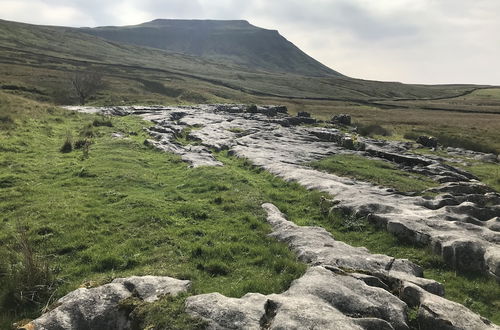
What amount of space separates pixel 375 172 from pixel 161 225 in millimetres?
24418

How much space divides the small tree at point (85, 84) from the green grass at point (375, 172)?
81065mm

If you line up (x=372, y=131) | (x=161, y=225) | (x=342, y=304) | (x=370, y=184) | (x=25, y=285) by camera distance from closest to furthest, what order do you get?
1. (x=342, y=304)
2. (x=25, y=285)
3. (x=161, y=225)
4. (x=370, y=184)
5. (x=372, y=131)

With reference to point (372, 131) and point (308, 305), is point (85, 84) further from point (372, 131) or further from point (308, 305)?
point (308, 305)

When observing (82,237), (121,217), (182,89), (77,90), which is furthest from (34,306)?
(182,89)

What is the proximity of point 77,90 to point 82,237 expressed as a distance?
3750 inches

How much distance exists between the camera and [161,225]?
19281mm

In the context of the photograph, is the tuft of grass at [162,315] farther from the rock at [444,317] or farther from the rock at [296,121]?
the rock at [296,121]

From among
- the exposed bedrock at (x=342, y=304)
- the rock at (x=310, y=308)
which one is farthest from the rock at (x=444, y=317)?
the rock at (x=310, y=308)

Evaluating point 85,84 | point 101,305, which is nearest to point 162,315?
point 101,305

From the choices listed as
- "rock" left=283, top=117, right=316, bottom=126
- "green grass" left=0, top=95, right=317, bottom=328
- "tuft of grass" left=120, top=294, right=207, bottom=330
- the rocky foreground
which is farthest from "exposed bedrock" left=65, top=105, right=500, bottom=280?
"tuft of grass" left=120, top=294, right=207, bottom=330

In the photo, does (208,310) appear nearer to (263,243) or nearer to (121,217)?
(263,243)

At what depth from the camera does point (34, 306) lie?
39.2ft

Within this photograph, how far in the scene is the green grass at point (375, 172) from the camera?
1308 inches

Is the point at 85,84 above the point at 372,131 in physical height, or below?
above
